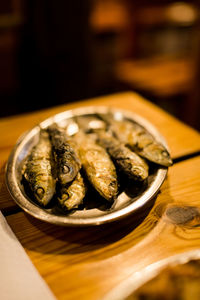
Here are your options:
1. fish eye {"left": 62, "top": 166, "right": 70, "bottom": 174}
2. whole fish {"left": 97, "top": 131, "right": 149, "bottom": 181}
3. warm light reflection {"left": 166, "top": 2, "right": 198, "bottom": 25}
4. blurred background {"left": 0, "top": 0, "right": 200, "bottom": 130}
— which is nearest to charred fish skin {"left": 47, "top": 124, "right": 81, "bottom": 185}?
fish eye {"left": 62, "top": 166, "right": 70, "bottom": 174}

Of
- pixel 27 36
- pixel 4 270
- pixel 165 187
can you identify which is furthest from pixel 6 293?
pixel 27 36

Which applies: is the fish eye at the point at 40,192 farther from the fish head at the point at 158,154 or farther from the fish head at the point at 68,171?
the fish head at the point at 158,154

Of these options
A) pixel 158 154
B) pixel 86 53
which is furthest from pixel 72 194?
pixel 86 53

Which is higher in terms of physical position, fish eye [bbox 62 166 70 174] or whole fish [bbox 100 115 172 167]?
fish eye [bbox 62 166 70 174]

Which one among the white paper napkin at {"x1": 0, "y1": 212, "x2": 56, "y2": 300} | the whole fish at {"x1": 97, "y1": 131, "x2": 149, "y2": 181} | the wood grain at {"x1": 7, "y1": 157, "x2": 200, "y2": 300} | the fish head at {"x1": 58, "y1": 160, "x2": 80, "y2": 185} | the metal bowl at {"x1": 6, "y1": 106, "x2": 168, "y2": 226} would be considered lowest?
the wood grain at {"x1": 7, "y1": 157, "x2": 200, "y2": 300}

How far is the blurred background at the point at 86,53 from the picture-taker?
2918 mm

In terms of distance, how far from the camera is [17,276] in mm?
746

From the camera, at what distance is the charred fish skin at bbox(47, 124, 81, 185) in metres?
0.91

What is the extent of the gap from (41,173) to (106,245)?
297 mm

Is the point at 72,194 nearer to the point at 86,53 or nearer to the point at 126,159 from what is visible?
the point at 126,159

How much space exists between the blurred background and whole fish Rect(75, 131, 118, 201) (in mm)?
1767

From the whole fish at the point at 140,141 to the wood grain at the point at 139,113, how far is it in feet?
0.62

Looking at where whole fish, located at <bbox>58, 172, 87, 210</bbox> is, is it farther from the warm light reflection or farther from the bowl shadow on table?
the warm light reflection

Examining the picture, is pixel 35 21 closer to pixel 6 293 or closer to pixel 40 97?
pixel 40 97
